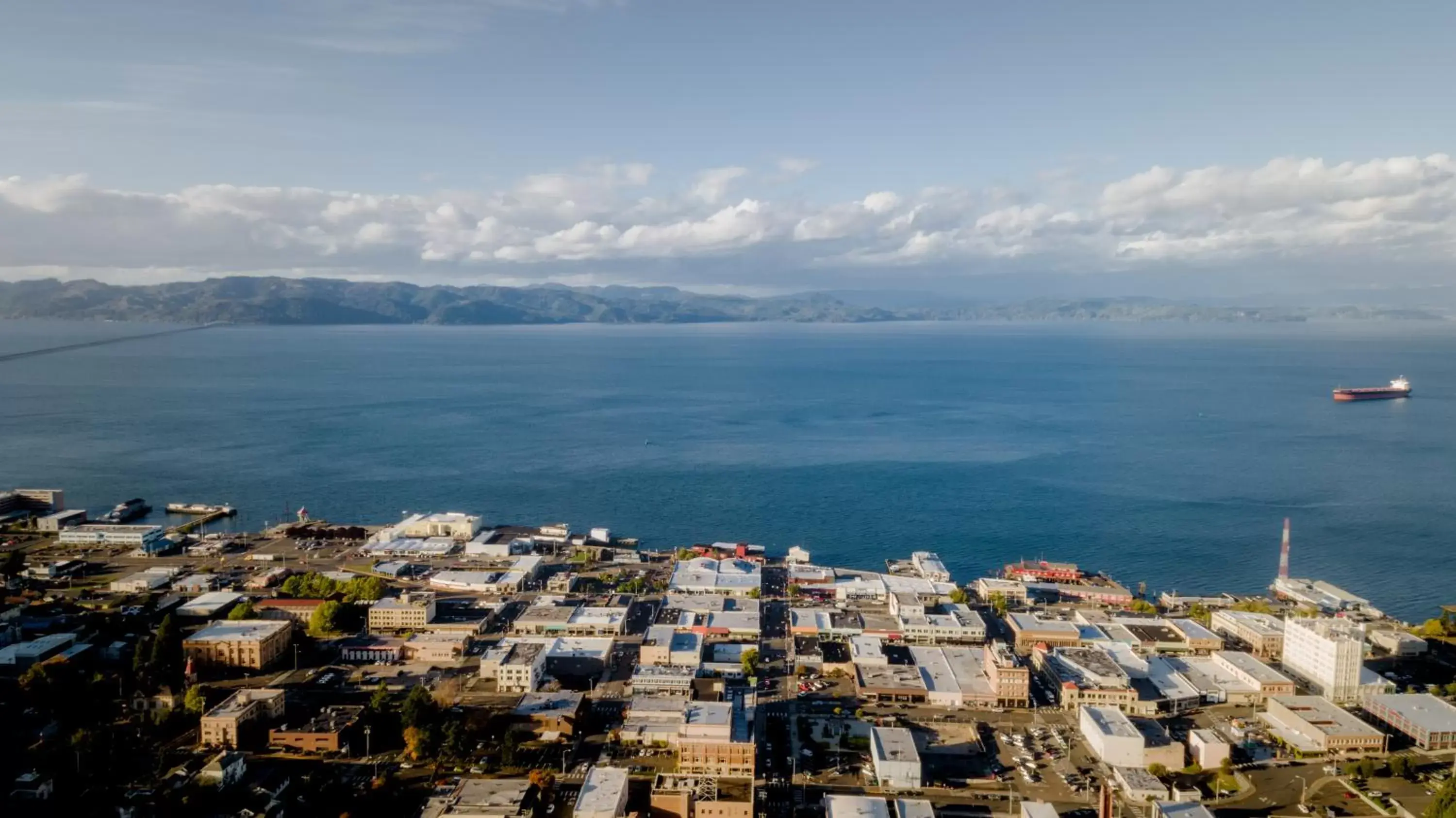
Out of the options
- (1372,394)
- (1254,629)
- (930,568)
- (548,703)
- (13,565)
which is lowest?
(548,703)

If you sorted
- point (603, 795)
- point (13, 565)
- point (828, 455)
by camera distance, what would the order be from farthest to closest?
point (828, 455), point (13, 565), point (603, 795)

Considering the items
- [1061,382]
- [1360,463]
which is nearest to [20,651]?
[1360,463]

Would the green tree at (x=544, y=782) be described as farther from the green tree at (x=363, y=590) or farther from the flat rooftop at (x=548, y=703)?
the green tree at (x=363, y=590)

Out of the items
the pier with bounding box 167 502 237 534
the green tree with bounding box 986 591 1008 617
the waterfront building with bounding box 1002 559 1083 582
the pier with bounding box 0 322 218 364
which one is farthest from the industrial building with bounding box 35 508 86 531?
the pier with bounding box 0 322 218 364

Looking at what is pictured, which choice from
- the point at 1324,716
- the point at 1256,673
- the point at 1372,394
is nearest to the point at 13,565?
the point at 1256,673

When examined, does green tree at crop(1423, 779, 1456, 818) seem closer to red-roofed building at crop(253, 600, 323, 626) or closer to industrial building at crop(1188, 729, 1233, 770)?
industrial building at crop(1188, 729, 1233, 770)

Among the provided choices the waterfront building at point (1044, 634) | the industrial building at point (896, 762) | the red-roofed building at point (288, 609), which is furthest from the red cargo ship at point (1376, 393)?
the red-roofed building at point (288, 609)

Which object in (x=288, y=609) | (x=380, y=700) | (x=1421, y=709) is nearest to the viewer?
(x=380, y=700)

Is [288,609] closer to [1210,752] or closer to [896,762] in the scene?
[896,762]
